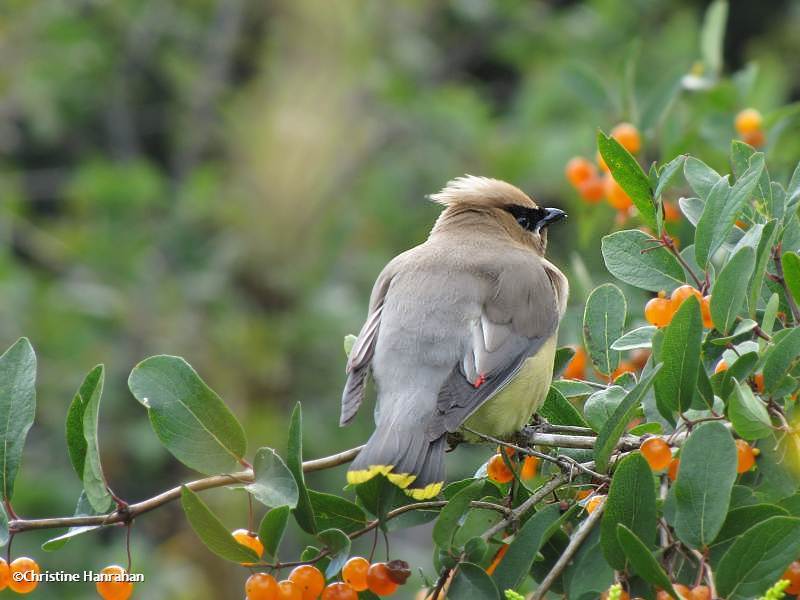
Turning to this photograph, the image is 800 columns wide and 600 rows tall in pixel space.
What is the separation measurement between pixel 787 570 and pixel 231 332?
247 inches

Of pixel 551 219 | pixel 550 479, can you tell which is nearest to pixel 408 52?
pixel 551 219

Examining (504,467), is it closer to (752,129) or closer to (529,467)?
(529,467)

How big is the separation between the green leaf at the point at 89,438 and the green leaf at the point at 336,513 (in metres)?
0.41

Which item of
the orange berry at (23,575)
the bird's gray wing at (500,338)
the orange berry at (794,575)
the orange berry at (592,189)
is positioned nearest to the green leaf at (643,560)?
the orange berry at (794,575)

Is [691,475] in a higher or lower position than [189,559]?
higher

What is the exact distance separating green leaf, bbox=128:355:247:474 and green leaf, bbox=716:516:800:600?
92cm

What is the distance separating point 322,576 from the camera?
7.57 feet

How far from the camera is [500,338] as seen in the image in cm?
321

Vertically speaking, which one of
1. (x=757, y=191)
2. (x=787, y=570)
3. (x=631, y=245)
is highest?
(x=757, y=191)

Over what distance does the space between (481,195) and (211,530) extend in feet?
6.75

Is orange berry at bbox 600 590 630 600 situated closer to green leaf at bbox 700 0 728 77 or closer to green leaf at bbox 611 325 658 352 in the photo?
green leaf at bbox 611 325 658 352

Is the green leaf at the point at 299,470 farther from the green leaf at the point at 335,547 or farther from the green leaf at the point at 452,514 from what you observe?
the green leaf at the point at 452,514

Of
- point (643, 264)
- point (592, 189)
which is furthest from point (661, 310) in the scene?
point (592, 189)

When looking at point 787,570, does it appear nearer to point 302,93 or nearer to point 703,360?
point 703,360
